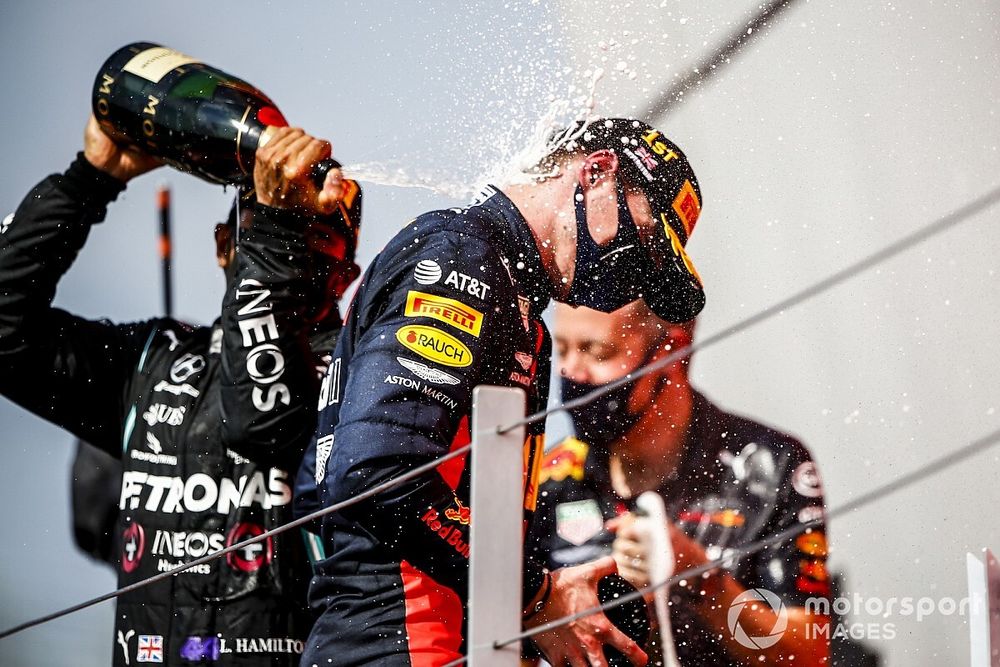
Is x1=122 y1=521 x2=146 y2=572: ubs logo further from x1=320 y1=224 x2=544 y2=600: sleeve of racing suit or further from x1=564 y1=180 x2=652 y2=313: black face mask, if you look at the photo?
x1=564 y1=180 x2=652 y2=313: black face mask

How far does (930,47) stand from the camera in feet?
9.32

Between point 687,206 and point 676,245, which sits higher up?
point 687,206

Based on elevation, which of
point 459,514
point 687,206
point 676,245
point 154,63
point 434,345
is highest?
point 154,63

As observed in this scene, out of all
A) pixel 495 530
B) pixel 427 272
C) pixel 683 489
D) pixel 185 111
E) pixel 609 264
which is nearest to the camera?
pixel 495 530

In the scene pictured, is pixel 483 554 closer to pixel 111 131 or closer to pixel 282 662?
pixel 282 662

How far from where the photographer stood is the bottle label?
99.1 inches

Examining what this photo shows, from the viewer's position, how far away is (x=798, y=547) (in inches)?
112

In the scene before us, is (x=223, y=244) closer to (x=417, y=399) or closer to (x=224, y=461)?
(x=224, y=461)

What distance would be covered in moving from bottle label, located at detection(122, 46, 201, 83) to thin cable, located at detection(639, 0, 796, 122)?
1.08 meters

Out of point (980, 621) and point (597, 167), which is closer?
point (980, 621)

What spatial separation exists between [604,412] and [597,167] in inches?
33.0

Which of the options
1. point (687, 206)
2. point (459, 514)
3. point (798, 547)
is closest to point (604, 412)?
point (798, 547)

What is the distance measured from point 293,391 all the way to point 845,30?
5.18 ft

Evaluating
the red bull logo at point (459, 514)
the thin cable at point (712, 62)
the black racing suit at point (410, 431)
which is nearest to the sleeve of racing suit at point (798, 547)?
the thin cable at point (712, 62)
